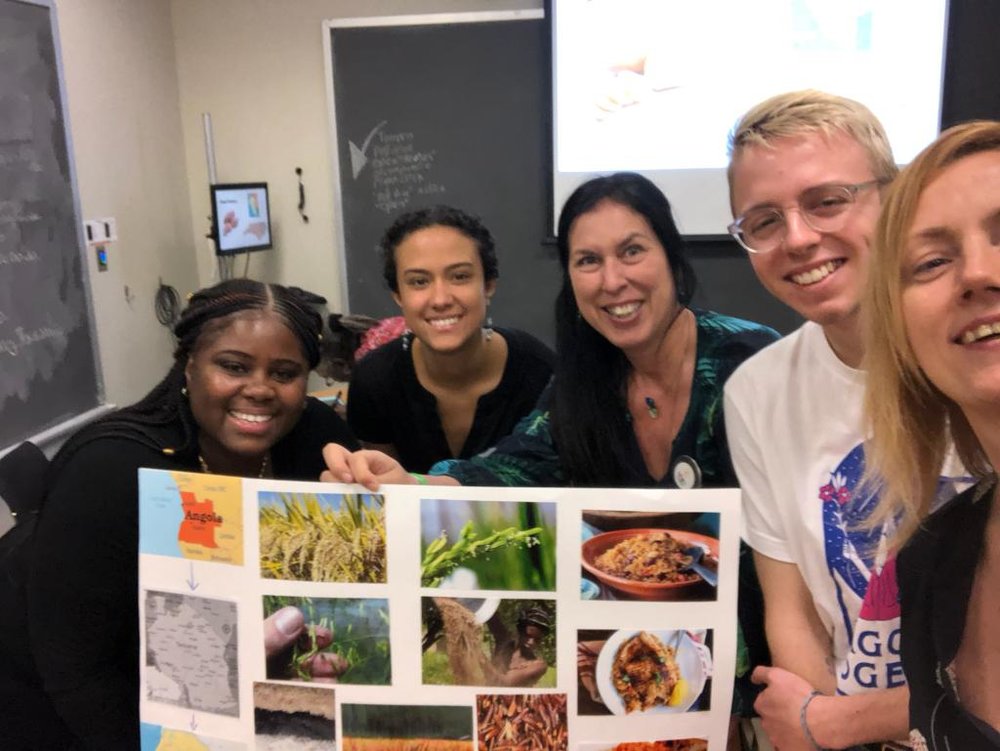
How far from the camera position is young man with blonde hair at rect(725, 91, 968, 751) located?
1050mm

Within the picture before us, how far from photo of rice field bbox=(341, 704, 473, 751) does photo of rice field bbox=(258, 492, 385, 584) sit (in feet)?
0.60

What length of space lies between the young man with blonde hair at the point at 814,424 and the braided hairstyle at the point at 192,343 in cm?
73

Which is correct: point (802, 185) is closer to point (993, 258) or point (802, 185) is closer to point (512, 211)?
point (993, 258)

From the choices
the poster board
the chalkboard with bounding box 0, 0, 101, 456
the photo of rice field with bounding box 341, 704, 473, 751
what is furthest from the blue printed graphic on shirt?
the chalkboard with bounding box 0, 0, 101, 456

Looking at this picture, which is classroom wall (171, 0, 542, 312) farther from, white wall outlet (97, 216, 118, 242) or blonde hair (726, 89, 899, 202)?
blonde hair (726, 89, 899, 202)

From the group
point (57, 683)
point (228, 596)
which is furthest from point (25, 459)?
point (228, 596)

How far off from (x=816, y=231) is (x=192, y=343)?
1.00 m

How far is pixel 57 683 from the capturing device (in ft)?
3.97

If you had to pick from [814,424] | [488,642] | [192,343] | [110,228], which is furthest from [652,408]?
[110,228]

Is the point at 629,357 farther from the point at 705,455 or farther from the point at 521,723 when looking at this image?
the point at 521,723

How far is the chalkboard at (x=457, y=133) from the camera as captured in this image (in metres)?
3.45

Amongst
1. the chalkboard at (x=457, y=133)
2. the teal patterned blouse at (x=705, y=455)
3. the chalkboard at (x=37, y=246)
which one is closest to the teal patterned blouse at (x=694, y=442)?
the teal patterned blouse at (x=705, y=455)

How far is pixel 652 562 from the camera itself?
1.01 metres

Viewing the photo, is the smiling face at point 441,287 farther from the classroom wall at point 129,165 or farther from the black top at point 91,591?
the classroom wall at point 129,165
